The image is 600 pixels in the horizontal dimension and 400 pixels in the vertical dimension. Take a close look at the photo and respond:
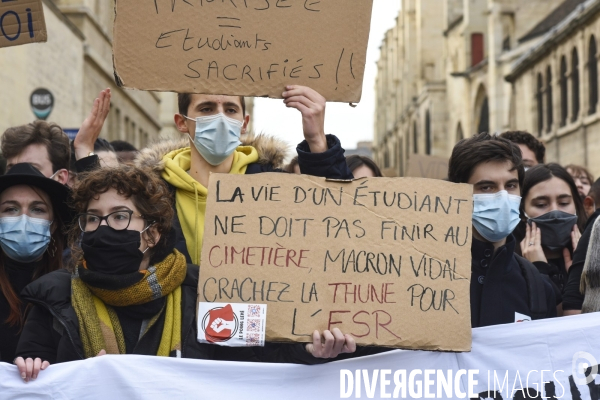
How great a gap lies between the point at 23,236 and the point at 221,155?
2.93 ft

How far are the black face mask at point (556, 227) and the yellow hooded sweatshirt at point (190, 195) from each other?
5.61ft

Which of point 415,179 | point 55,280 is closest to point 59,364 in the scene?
point 55,280

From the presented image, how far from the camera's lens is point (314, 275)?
358cm

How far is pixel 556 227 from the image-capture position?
5254mm

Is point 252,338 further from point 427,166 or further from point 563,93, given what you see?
point 563,93

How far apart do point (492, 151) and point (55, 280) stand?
1.91m

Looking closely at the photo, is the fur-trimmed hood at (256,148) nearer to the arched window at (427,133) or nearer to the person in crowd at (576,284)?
the person in crowd at (576,284)

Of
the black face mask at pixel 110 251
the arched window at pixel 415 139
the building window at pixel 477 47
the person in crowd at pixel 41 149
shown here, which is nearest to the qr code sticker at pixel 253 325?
the black face mask at pixel 110 251

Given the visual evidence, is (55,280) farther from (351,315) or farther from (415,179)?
(415,179)

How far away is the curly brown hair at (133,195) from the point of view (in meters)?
3.75

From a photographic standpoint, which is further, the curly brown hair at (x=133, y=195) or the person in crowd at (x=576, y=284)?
the person in crowd at (x=576, y=284)

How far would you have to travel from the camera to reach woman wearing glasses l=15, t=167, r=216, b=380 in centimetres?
358

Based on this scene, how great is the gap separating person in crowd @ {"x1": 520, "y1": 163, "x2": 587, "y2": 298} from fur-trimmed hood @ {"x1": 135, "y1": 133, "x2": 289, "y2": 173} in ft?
4.59

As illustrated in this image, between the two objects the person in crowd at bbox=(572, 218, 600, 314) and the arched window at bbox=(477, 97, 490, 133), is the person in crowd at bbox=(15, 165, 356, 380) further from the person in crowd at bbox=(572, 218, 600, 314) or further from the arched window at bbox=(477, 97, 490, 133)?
the arched window at bbox=(477, 97, 490, 133)
